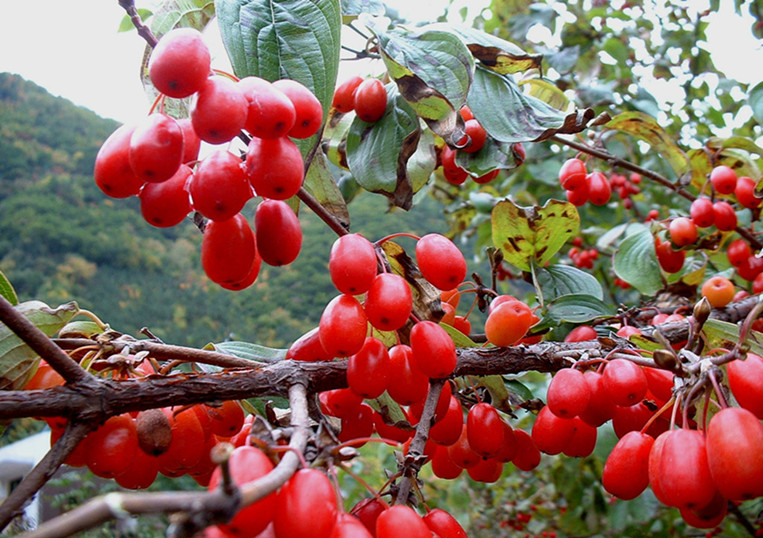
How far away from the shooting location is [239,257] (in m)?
0.84

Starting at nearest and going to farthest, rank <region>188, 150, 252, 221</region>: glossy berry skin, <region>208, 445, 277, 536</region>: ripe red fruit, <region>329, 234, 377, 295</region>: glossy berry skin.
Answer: <region>208, 445, 277, 536</region>: ripe red fruit
<region>188, 150, 252, 221</region>: glossy berry skin
<region>329, 234, 377, 295</region>: glossy berry skin

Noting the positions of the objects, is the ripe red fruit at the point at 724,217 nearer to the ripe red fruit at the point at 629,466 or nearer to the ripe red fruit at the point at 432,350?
the ripe red fruit at the point at 629,466

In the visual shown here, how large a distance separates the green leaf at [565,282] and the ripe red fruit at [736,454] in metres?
0.79

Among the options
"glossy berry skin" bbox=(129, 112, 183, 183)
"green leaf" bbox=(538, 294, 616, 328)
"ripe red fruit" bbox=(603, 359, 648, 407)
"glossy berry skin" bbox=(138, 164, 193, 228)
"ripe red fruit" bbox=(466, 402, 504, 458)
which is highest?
"glossy berry skin" bbox=(129, 112, 183, 183)

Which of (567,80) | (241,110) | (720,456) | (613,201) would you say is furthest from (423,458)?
(613,201)

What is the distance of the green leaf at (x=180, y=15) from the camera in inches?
41.0

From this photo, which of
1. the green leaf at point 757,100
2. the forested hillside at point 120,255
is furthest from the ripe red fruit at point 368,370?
the forested hillside at point 120,255

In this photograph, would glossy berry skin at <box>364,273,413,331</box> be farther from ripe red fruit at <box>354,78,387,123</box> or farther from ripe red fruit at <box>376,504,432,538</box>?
ripe red fruit at <box>354,78,387,123</box>

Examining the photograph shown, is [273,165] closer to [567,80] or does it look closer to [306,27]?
[306,27]

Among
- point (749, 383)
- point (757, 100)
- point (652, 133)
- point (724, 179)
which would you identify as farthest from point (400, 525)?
point (757, 100)

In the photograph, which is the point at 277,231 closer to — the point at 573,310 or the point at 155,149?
the point at 155,149

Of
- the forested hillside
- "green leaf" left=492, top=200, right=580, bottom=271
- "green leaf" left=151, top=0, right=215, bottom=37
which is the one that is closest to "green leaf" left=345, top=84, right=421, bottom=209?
"green leaf" left=492, top=200, right=580, bottom=271

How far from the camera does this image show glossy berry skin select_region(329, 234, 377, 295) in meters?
0.85

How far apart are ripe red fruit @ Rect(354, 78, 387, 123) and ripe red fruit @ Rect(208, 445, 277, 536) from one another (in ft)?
2.92
